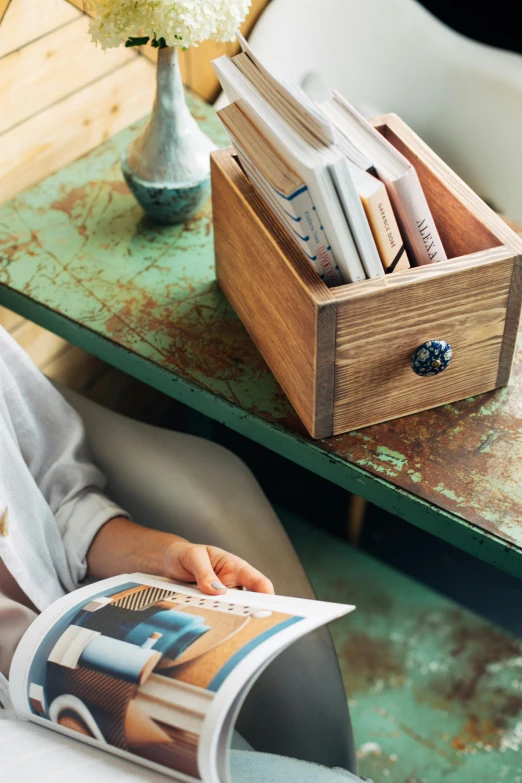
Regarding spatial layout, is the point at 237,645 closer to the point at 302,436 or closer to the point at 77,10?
the point at 302,436

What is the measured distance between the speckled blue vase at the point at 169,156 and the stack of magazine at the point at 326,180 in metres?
0.23

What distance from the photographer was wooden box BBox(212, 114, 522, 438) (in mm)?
750

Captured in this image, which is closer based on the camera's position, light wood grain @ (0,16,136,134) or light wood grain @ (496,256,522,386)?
light wood grain @ (496,256,522,386)

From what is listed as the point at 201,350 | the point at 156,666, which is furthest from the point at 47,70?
the point at 156,666

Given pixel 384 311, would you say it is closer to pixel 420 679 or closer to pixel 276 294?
pixel 276 294

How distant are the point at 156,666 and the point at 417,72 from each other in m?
1.22

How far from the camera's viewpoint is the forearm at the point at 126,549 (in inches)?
34.6

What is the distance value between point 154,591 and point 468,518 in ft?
1.05

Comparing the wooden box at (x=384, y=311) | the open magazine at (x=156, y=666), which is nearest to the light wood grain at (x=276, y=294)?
the wooden box at (x=384, y=311)

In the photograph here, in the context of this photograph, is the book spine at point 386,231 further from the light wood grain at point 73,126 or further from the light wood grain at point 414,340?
the light wood grain at point 73,126

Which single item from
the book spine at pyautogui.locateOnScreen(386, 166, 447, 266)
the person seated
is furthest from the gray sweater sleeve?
the book spine at pyautogui.locateOnScreen(386, 166, 447, 266)

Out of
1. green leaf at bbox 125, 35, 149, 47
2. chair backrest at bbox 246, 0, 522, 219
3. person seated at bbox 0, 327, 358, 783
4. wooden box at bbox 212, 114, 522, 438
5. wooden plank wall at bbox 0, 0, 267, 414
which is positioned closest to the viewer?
wooden box at bbox 212, 114, 522, 438

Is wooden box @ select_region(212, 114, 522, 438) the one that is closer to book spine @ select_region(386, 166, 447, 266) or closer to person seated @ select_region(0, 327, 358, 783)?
book spine @ select_region(386, 166, 447, 266)

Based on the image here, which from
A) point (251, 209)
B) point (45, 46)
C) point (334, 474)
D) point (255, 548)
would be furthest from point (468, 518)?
point (45, 46)
